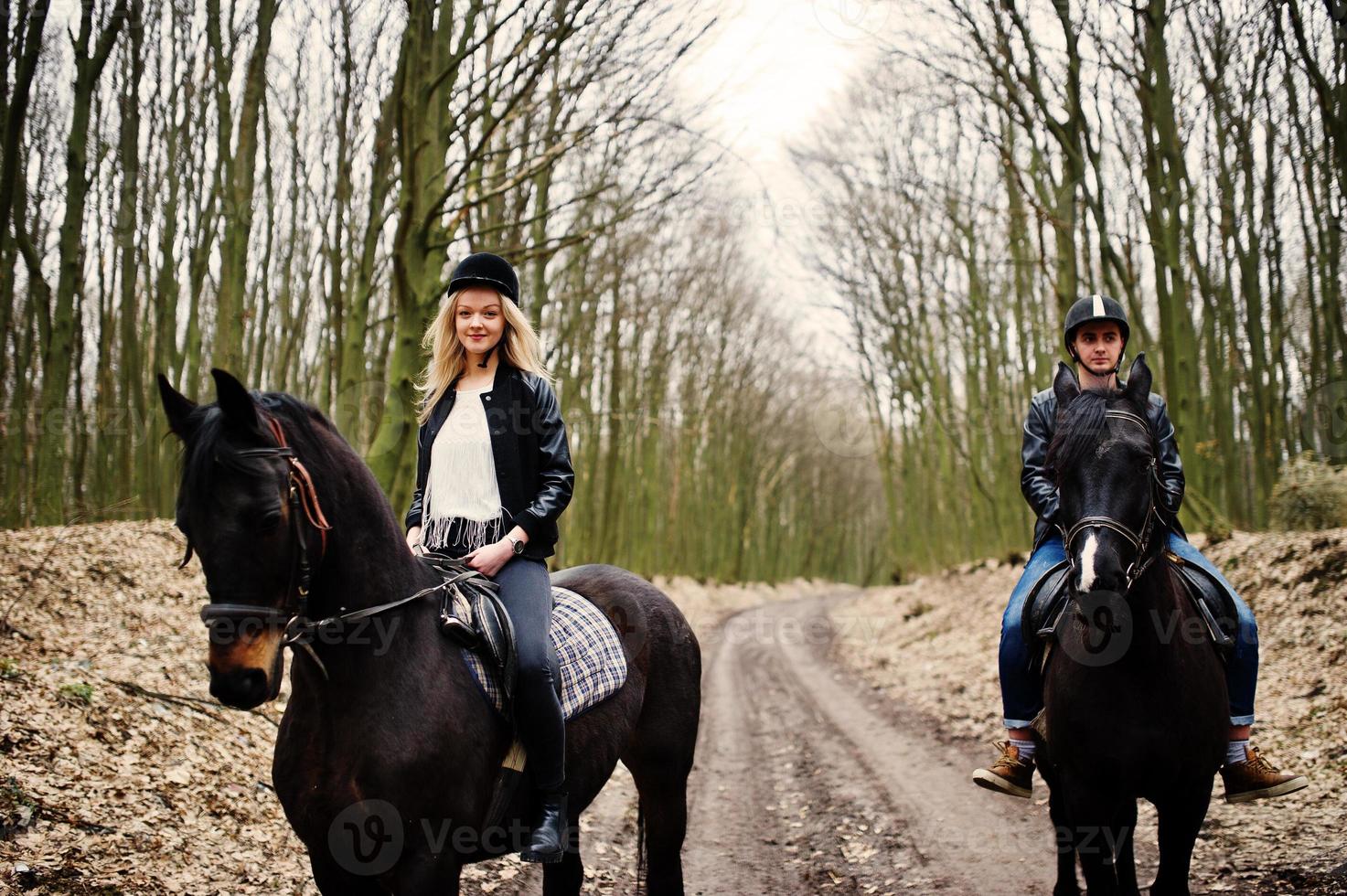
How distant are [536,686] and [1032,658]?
2563 millimetres

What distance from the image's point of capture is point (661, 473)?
99.7 feet

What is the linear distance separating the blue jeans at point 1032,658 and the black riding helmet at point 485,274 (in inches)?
109

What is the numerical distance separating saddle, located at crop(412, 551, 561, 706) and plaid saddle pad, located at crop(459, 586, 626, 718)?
0.04 metres

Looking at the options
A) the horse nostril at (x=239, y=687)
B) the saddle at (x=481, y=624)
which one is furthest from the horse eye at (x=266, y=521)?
the saddle at (x=481, y=624)


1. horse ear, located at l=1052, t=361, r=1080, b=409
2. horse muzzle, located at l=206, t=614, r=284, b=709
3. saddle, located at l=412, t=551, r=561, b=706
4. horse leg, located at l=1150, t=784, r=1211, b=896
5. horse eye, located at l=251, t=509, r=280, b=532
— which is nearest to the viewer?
horse muzzle, located at l=206, t=614, r=284, b=709

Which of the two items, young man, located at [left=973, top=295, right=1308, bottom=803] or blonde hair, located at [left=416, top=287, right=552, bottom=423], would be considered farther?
young man, located at [left=973, top=295, right=1308, bottom=803]

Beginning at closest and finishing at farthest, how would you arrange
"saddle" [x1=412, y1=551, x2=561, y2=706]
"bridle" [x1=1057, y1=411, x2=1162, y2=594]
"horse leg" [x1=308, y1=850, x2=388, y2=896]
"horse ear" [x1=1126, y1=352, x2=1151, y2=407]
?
1. "horse leg" [x1=308, y1=850, x2=388, y2=896]
2. "saddle" [x1=412, y1=551, x2=561, y2=706]
3. "bridle" [x1=1057, y1=411, x2=1162, y2=594]
4. "horse ear" [x1=1126, y1=352, x2=1151, y2=407]

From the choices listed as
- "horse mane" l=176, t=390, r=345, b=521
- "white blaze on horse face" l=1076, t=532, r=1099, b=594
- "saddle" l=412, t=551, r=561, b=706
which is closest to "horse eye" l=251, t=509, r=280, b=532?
"horse mane" l=176, t=390, r=345, b=521

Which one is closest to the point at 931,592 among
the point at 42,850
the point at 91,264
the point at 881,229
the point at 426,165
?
the point at 881,229

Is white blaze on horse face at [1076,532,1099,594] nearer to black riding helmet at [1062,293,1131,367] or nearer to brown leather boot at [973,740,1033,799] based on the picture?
brown leather boot at [973,740,1033,799]

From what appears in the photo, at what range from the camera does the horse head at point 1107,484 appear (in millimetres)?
3359

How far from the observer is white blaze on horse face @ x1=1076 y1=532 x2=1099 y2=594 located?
3.28 metres

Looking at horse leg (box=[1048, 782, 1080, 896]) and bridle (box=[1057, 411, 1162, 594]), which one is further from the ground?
bridle (box=[1057, 411, 1162, 594])

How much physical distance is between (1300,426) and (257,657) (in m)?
17.2
